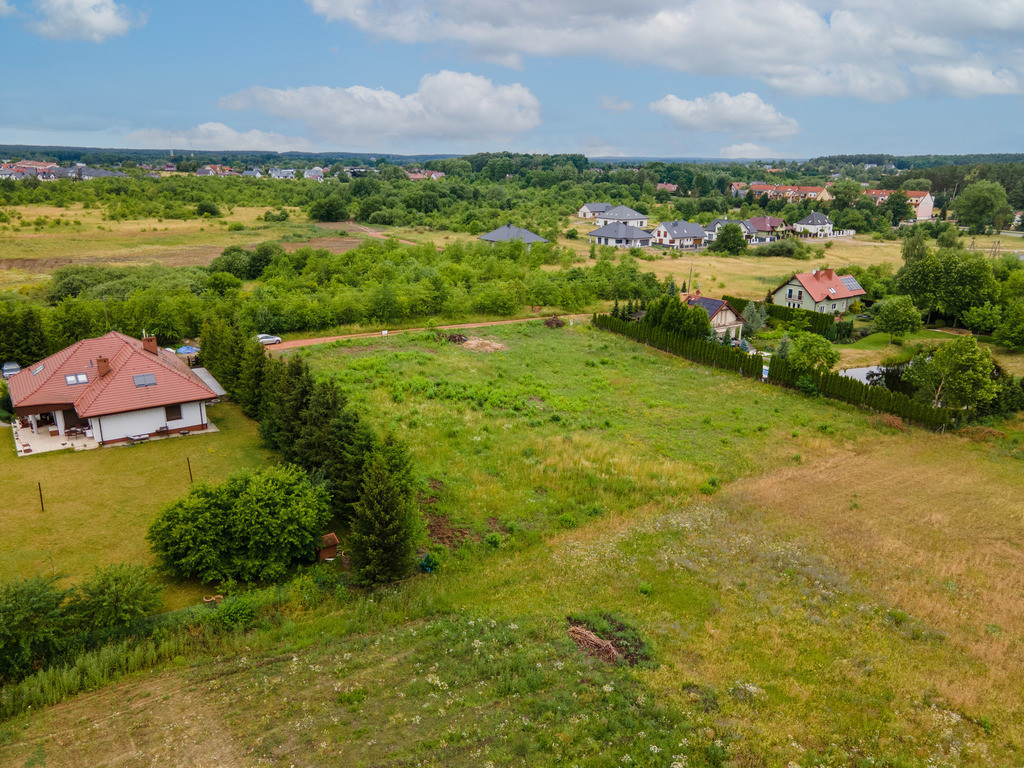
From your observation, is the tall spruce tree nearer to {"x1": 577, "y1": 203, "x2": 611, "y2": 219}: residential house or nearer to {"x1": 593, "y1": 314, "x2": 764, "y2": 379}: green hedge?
{"x1": 593, "y1": 314, "x2": 764, "y2": 379}: green hedge

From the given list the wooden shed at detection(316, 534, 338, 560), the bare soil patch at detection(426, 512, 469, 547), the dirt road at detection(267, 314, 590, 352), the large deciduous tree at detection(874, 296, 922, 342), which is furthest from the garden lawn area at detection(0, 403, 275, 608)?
the large deciduous tree at detection(874, 296, 922, 342)

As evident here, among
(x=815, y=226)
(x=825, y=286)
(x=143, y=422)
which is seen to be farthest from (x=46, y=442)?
(x=815, y=226)

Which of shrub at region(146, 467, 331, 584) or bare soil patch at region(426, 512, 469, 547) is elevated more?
shrub at region(146, 467, 331, 584)

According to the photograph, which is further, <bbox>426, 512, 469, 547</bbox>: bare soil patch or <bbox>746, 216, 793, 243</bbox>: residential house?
<bbox>746, 216, 793, 243</bbox>: residential house

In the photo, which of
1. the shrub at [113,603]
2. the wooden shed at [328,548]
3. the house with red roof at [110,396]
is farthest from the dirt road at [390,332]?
the shrub at [113,603]

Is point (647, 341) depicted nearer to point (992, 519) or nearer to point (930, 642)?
point (992, 519)

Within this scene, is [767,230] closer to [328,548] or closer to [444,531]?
[444,531]
